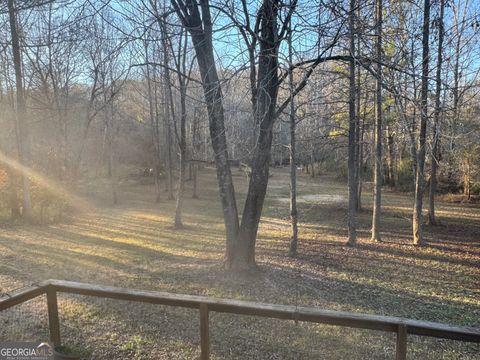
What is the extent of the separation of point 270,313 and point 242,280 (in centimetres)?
374

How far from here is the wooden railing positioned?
6.37ft

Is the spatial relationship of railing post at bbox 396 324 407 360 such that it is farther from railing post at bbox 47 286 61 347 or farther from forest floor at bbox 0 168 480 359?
railing post at bbox 47 286 61 347

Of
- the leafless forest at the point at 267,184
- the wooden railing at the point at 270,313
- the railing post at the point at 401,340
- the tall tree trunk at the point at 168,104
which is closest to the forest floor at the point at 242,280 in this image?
the leafless forest at the point at 267,184

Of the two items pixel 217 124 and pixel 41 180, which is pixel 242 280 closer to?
pixel 217 124

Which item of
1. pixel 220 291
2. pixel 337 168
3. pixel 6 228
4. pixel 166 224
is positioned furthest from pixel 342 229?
pixel 337 168

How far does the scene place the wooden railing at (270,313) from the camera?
76.5 inches

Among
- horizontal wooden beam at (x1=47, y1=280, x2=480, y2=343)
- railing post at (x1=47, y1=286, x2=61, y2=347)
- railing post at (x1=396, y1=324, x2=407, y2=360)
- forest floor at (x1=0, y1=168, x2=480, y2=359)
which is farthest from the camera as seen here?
forest floor at (x1=0, y1=168, x2=480, y2=359)

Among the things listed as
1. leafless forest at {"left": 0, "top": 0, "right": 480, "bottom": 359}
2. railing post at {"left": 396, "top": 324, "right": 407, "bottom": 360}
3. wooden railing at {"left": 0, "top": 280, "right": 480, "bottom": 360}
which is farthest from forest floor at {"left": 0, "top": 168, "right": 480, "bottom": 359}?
railing post at {"left": 396, "top": 324, "right": 407, "bottom": 360}

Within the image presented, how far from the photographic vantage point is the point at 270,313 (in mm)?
2188

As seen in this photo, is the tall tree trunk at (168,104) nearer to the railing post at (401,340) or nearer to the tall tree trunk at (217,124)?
the tall tree trunk at (217,124)

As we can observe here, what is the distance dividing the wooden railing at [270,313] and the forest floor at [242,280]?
1261 mm

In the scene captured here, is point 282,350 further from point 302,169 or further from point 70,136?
point 302,169

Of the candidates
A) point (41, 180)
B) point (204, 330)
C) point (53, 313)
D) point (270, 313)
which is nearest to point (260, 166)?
point (204, 330)

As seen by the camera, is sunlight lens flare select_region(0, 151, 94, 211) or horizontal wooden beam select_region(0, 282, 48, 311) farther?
sunlight lens flare select_region(0, 151, 94, 211)
